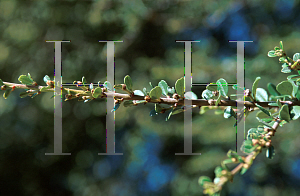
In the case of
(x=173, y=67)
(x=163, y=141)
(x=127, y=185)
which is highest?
(x=173, y=67)

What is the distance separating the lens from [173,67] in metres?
1.99

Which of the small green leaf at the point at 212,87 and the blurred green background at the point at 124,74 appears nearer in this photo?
the small green leaf at the point at 212,87

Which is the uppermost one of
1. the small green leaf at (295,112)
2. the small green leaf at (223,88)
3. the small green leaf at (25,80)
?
the small green leaf at (25,80)

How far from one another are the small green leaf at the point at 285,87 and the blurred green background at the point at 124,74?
155cm

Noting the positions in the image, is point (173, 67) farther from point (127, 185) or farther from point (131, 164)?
point (127, 185)

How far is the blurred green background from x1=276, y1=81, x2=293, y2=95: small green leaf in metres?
1.55

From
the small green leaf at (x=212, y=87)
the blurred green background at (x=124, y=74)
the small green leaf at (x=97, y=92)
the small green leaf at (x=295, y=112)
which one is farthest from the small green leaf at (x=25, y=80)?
the blurred green background at (x=124, y=74)

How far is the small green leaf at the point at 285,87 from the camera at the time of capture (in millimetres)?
385

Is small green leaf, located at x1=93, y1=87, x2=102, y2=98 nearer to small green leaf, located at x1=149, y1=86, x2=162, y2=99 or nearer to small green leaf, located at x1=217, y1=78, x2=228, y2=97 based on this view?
small green leaf, located at x1=149, y1=86, x2=162, y2=99

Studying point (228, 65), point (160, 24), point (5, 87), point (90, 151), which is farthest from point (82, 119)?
point (5, 87)

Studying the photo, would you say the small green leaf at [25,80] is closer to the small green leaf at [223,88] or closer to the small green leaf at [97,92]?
the small green leaf at [97,92]

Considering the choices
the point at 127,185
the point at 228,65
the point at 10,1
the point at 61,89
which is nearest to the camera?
the point at 61,89

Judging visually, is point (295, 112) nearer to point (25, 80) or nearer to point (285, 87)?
point (285, 87)

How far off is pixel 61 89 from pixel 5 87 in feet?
0.30
